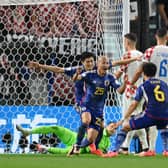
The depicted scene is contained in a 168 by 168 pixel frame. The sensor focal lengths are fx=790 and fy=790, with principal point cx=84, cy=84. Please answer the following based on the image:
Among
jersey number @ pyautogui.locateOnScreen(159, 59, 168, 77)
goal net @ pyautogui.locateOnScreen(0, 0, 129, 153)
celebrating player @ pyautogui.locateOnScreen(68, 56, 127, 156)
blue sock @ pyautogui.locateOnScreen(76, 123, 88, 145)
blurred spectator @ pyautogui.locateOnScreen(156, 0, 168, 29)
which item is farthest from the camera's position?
blurred spectator @ pyautogui.locateOnScreen(156, 0, 168, 29)

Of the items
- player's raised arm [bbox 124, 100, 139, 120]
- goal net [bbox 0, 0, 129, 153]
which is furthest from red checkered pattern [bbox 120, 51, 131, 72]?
player's raised arm [bbox 124, 100, 139, 120]

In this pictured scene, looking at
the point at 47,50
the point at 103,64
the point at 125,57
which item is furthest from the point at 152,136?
the point at 47,50

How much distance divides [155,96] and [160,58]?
3.16ft

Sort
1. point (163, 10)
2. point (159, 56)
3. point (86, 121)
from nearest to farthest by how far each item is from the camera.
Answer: point (86, 121), point (159, 56), point (163, 10)

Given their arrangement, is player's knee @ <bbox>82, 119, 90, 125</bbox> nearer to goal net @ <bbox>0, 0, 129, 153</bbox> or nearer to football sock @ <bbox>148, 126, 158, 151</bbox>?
football sock @ <bbox>148, 126, 158, 151</bbox>

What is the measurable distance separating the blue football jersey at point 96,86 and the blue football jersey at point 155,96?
0.73m

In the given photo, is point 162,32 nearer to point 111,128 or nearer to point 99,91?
point 99,91

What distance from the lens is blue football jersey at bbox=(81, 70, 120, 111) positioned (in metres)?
10.5

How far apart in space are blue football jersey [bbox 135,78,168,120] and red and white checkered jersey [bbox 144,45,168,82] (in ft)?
2.53

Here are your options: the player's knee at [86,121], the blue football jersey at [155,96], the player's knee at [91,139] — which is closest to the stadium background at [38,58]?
the player's knee at [91,139]

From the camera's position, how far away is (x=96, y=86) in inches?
414

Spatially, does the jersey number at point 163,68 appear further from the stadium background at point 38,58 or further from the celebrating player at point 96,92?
the stadium background at point 38,58

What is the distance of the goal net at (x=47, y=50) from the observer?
38.6 ft

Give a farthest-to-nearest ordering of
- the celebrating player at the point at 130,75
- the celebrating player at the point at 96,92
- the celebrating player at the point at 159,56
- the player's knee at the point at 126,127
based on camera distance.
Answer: the celebrating player at the point at 130,75 < the celebrating player at the point at 159,56 < the celebrating player at the point at 96,92 < the player's knee at the point at 126,127
